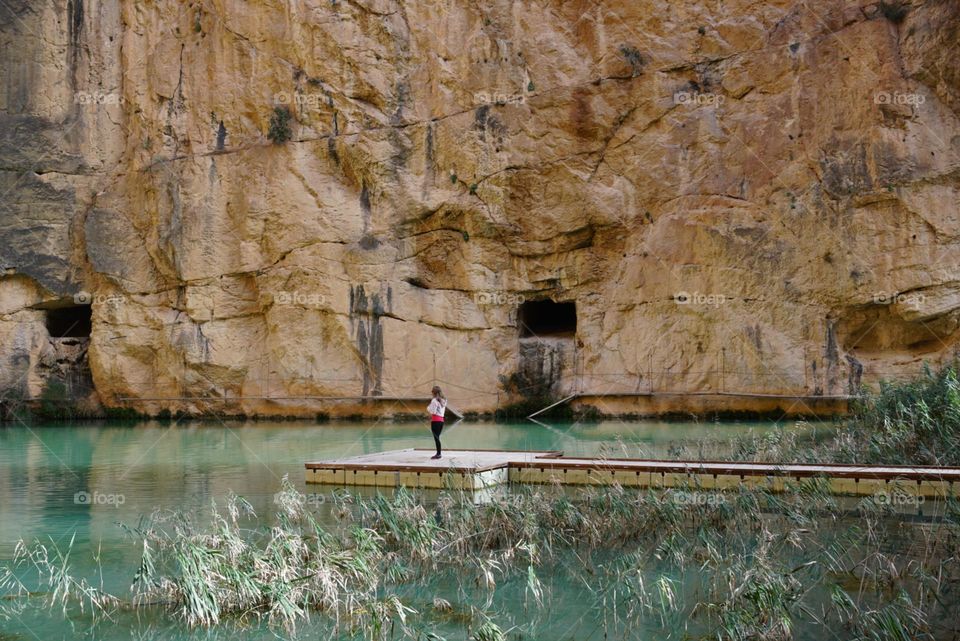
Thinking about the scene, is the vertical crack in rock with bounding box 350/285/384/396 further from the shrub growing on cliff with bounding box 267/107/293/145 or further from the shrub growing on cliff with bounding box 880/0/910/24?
the shrub growing on cliff with bounding box 880/0/910/24

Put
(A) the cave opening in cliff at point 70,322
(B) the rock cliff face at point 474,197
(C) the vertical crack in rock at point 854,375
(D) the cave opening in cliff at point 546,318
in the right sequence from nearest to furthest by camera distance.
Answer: (C) the vertical crack in rock at point 854,375 < (B) the rock cliff face at point 474,197 < (D) the cave opening in cliff at point 546,318 < (A) the cave opening in cliff at point 70,322

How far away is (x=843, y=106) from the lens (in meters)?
22.5

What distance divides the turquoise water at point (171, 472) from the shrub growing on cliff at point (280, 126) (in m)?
8.54

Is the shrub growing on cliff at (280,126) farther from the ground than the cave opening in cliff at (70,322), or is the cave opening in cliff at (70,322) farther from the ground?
the shrub growing on cliff at (280,126)

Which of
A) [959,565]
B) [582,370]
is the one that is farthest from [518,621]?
[582,370]

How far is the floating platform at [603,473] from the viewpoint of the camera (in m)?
9.89

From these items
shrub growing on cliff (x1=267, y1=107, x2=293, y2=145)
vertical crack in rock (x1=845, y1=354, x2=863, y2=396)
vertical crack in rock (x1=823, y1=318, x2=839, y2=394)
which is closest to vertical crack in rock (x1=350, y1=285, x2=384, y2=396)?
shrub growing on cliff (x1=267, y1=107, x2=293, y2=145)

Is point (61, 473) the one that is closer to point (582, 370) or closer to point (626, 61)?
point (582, 370)

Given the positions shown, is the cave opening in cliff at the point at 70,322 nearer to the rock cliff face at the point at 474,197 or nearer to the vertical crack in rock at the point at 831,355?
the rock cliff face at the point at 474,197

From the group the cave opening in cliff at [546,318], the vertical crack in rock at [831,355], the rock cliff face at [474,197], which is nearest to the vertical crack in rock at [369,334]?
the rock cliff face at [474,197]

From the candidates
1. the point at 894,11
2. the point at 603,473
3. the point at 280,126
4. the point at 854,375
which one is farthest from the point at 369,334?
the point at 894,11

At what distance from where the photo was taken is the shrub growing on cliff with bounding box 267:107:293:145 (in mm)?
26667

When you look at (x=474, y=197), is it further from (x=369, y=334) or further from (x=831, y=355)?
(x=831, y=355)

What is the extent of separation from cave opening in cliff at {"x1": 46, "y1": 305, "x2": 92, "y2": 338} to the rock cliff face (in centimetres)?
20
